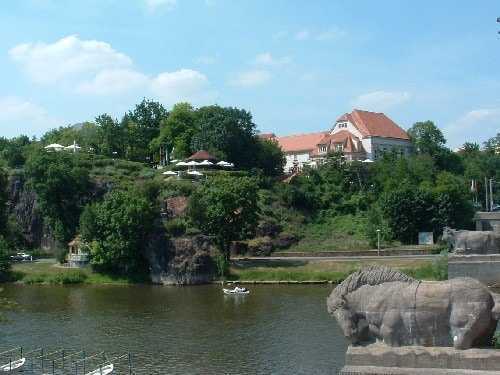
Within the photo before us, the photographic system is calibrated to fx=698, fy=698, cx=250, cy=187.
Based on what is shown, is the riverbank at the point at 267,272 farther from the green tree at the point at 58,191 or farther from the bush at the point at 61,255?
the green tree at the point at 58,191

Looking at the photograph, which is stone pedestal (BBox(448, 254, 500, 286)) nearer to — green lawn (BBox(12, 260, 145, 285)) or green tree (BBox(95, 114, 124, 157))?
A: green lawn (BBox(12, 260, 145, 285))

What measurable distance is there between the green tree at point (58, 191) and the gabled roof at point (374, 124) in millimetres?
51837

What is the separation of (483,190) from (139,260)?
6249 centimetres

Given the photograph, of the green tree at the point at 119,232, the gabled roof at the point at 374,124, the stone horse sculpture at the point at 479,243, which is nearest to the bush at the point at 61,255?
the green tree at the point at 119,232

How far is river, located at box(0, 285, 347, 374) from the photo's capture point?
33.2 meters

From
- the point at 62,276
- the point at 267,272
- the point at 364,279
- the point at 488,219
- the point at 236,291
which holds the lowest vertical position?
the point at 236,291

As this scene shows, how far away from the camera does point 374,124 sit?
120875 mm

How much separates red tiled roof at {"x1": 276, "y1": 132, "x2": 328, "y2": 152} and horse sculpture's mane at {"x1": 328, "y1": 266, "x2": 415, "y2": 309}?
107m

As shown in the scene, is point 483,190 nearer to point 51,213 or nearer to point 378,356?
point 51,213

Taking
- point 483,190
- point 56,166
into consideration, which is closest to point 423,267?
point 56,166

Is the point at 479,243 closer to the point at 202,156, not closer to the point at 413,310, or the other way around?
the point at 413,310

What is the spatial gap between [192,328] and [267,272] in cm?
2609

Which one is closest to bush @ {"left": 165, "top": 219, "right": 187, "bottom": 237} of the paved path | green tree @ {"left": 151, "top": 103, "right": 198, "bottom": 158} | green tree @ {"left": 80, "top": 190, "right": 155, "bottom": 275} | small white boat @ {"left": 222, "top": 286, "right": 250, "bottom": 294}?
green tree @ {"left": 80, "top": 190, "right": 155, "bottom": 275}

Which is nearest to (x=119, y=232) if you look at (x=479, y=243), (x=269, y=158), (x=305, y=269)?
(x=305, y=269)
